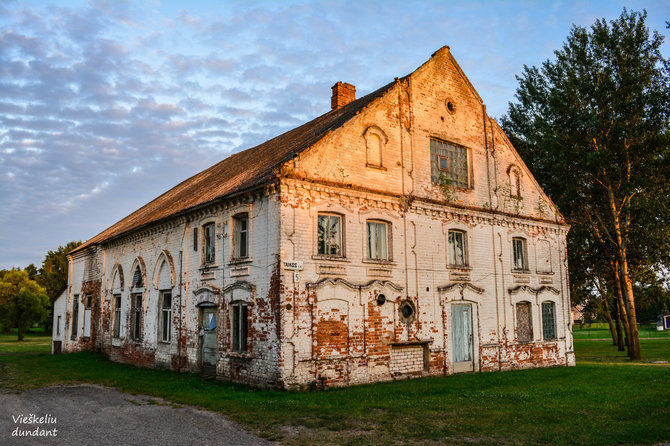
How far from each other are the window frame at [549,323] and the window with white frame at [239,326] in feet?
40.4

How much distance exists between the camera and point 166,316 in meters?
19.7

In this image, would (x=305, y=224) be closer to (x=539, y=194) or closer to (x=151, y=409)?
(x=151, y=409)

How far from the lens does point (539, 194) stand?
21984 mm

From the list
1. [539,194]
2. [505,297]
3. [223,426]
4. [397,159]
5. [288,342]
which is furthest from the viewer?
[539,194]

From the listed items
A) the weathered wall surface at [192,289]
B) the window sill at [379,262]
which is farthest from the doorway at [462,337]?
the weathered wall surface at [192,289]

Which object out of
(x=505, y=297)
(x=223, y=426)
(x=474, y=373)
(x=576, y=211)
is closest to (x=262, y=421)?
(x=223, y=426)

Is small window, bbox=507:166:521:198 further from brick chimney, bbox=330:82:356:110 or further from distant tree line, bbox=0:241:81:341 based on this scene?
distant tree line, bbox=0:241:81:341

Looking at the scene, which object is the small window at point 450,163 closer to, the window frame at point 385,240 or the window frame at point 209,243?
the window frame at point 385,240

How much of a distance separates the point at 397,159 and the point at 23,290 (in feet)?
166

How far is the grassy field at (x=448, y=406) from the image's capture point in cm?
879

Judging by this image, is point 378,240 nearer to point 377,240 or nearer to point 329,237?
point 377,240

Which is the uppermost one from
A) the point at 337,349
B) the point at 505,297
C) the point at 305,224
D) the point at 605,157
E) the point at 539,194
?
the point at 605,157

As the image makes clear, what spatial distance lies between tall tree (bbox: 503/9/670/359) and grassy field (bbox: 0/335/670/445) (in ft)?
31.9

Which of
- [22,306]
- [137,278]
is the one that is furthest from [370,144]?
[22,306]
